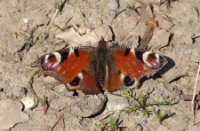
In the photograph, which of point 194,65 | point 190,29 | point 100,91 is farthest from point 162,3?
point 100,91

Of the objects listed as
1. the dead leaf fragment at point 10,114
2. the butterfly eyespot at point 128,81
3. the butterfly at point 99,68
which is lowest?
the dead leaf fragment at point 10,114

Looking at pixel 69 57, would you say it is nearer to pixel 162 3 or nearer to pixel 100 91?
pixel 100 91

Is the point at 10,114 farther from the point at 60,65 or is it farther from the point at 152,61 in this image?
the point at 152,61

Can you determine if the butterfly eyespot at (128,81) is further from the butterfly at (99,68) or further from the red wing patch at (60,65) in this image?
the red wing patch at (60,65)

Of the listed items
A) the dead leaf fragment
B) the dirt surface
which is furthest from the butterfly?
the dead leaf fragment

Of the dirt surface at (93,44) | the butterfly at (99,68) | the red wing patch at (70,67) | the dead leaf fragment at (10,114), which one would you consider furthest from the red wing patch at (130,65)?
the dead leaf fragment at (10,114)
